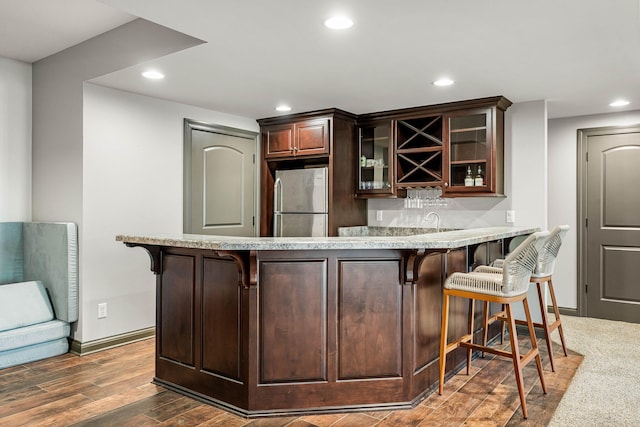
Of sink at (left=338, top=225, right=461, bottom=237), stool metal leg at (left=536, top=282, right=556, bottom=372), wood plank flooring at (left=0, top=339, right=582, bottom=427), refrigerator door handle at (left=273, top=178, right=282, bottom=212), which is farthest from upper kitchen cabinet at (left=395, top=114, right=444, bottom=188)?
wood plank flooring at (left=0, top=339, right=582, bottom=427)

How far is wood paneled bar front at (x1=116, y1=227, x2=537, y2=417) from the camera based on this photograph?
8.52 feet

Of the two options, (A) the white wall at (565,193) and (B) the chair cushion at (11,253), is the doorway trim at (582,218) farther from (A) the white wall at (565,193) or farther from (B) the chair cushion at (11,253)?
(B) the chair cushion at (11,253)

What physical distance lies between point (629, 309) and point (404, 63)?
3.70m

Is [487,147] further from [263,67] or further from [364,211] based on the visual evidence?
[263,67]

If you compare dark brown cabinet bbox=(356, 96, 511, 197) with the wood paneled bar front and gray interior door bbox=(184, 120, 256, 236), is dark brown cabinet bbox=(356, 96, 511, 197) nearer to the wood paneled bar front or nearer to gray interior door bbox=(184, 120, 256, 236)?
gray interior door bbox=(184, 120, 256, 236)

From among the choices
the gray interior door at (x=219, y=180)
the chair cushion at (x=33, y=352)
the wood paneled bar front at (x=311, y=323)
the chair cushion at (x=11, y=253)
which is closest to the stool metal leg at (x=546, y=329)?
the wood paneled bar front at (x=311, y=323)

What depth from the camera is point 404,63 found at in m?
3.21

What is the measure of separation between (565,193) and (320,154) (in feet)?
9.05

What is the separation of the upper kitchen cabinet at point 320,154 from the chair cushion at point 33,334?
2243 millimetres

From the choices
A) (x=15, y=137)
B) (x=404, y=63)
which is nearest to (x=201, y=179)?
(x=15, y=137)

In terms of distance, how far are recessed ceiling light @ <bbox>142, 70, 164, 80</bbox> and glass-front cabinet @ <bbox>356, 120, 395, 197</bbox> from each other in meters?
2.21

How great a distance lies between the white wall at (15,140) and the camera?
4004 mm

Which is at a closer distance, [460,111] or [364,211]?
[460,111]

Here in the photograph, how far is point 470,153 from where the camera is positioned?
4328 mm
